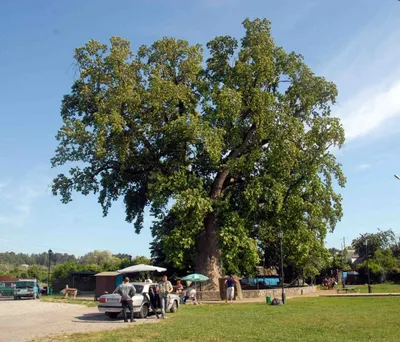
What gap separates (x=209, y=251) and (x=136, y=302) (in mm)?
15628

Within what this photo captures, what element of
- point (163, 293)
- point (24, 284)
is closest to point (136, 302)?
point (163, 293)

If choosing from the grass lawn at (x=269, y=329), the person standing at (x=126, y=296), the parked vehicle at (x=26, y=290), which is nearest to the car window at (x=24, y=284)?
the parked vehicle at (x=26, y=290)

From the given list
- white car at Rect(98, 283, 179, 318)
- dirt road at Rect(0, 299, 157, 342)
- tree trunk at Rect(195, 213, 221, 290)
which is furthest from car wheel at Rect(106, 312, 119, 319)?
tree trunk at Rect(195, 213, 221, 290)

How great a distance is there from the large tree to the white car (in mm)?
11052

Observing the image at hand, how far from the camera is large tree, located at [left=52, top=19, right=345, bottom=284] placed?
31.2m

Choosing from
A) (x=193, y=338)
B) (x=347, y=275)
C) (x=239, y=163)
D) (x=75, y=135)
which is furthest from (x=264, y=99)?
(x=347, y=275)

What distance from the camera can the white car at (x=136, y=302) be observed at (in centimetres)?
1791

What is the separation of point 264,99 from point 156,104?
738cm

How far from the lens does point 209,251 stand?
33.4 m

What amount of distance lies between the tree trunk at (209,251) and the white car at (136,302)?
1357 cm

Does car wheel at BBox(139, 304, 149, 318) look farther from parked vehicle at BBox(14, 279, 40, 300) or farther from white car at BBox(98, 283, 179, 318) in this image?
parked vehicle at BBox(14, 279, 40, 300)

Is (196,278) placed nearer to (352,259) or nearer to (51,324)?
(51,324)

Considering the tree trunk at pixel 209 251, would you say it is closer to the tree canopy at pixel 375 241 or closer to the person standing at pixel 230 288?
the person standing at pixel 230 288

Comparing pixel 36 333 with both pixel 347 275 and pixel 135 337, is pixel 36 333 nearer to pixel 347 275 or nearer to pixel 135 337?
pixel 135 337
